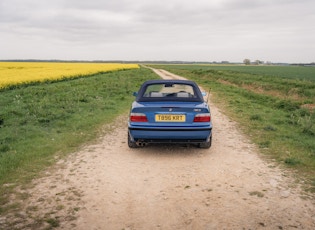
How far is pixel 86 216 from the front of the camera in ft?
12.6

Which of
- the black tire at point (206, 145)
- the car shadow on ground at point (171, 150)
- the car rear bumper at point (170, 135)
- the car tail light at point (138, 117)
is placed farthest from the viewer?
the black tire at point (206, 145)

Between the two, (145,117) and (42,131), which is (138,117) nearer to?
(145,117)

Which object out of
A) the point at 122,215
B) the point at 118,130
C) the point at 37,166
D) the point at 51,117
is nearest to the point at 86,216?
the point at 122,215

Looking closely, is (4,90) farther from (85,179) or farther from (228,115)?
(85,179)

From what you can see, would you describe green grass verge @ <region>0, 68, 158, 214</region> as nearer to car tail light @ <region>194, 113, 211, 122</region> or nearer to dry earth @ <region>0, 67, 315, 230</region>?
dry earth @ <region>0, 67, 315, 230</region>

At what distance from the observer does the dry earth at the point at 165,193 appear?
3.73m

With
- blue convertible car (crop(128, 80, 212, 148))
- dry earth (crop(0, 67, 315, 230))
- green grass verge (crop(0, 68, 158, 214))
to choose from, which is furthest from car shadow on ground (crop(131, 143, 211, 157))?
green grass verge (crop(0, 68, 158, 214))

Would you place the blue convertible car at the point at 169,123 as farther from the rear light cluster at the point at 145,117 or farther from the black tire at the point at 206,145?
the black tire at the point at 206,145

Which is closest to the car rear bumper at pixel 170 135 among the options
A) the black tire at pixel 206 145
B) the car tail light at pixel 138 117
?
the car tail light at pixel 138 117

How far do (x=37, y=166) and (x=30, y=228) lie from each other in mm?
2440

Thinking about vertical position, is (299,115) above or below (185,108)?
below

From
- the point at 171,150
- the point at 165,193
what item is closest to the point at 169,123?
the point at 171,150

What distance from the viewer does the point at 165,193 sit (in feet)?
15.0

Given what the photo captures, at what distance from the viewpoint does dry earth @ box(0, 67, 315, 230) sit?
3734 mm
